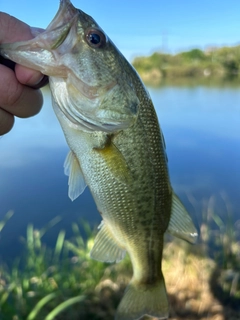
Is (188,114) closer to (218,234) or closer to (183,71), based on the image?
(218,234)

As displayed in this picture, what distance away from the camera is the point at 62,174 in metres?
Result: 8.30

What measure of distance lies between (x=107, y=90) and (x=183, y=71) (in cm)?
4303

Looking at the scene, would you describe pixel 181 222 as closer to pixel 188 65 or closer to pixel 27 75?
pixel 27 75

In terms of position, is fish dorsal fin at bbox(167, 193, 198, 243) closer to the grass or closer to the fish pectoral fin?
the fish pectoral fin

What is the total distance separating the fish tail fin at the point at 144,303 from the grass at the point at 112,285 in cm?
113

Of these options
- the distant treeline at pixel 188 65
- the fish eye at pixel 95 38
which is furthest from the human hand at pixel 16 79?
the distant treeline at pixel 188 65

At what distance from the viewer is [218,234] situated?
4.20 m

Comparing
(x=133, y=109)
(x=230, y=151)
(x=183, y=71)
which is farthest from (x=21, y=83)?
(x=183, y=71)

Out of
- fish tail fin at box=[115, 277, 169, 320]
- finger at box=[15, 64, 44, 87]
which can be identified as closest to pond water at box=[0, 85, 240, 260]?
fish tail fin at box=[115, 277, 169, 320]

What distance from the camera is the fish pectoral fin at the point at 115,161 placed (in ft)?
4.52

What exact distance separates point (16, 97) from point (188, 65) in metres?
43.9

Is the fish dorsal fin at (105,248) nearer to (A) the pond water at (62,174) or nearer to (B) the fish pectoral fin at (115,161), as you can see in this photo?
(B) the fish pectoral fin at (115,161)

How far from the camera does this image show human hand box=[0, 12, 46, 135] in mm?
1315

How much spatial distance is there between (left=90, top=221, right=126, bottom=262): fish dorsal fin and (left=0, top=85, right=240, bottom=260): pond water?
12.5ft
